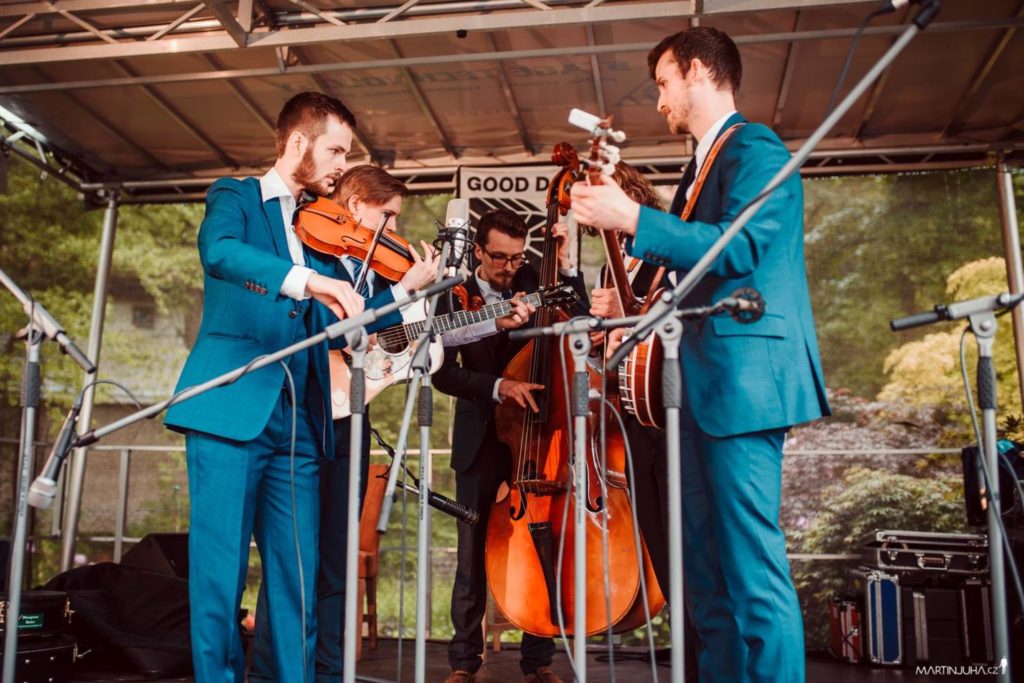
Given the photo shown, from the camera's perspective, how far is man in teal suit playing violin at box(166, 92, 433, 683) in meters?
2.30

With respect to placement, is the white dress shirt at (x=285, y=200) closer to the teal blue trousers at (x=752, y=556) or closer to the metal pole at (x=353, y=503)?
the metal pole at (x=353, y=503)

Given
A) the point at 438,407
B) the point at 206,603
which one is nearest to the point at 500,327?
the point at 206,603

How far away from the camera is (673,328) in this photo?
186 cm

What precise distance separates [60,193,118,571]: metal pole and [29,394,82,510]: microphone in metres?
4.91

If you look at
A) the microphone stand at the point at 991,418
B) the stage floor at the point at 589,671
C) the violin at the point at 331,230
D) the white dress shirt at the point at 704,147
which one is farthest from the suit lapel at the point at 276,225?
the stage floor at the point at 589,671

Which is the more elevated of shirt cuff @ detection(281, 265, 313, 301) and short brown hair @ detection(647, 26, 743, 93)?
short brown hair @ detection(647, 26, 743, 93)

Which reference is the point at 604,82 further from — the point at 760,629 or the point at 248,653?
the point at 760,629

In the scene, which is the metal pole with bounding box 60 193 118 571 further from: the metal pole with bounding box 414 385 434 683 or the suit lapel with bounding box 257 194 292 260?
the metal pole with bounding box 414 385 434 683

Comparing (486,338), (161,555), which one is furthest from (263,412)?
(161,555)

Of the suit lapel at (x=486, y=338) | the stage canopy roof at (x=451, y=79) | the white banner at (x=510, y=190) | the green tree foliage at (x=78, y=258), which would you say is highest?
the green tree foliage at (x=78, y=258)

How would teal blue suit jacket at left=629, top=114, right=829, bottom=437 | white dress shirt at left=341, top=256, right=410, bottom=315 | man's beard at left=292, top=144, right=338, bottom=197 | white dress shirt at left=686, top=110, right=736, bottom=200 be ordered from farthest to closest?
white dress shirt at left=341, top=256, right=410, bottom=315, man's beard at left=292, top=144, right=338, bottom=197, white dress shirt at left=686, top=110, right=736, bottom=200, teal blue suit jacket at left=629, top=114, right=829, bottom=437

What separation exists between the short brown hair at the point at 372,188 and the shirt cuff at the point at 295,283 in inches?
48.4

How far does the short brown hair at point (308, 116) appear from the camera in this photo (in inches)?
107

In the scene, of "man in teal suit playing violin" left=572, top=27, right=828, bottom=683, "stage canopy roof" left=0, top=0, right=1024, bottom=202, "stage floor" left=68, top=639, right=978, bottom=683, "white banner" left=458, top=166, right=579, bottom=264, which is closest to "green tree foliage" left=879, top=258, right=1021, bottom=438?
"stage canopy roof" left=0, top=0, right=1024, bottom=202
